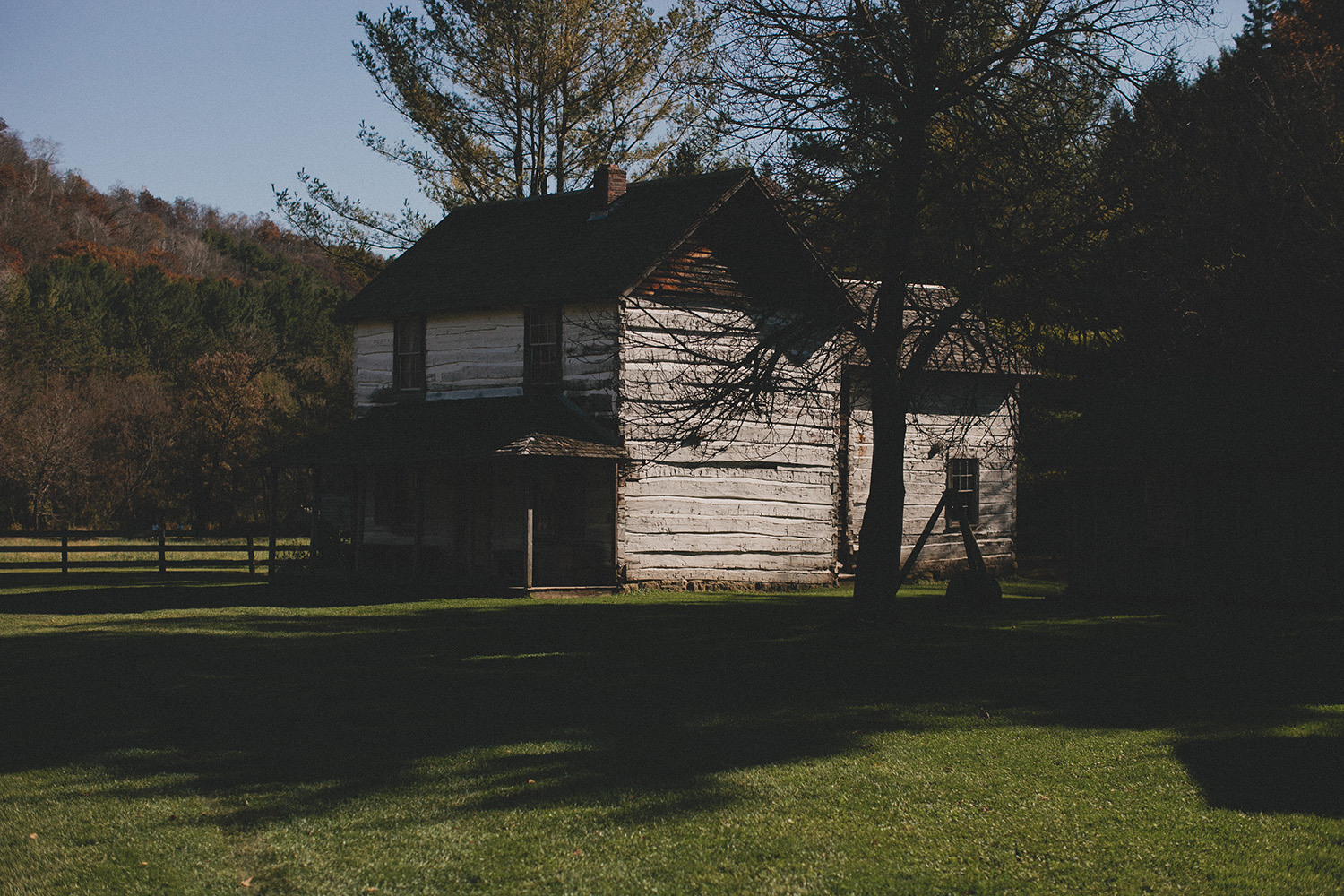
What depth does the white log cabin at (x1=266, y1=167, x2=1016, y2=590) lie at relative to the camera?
22.5 metres

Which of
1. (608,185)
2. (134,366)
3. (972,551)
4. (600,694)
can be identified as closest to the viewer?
(600,694)

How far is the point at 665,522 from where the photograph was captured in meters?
23.0

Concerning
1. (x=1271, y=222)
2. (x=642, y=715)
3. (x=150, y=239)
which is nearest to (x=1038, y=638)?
(x=642, y=715)

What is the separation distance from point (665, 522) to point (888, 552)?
7888 mm

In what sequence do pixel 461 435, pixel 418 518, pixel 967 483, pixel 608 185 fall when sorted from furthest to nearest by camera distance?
pixel 967 483 → pixel 608 185 → pixel 418 518 → pixel 461 435

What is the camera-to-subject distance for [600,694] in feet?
36.1

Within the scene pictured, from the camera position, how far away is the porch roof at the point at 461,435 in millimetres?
21266

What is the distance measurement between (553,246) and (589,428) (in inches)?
199

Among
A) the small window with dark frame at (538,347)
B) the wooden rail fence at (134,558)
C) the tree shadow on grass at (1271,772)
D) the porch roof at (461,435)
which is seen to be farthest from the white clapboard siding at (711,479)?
the tree shadow on grass at (1271,772)

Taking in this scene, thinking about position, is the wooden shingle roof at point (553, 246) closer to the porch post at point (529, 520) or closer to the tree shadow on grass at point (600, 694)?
the porch post at point (529, 520)

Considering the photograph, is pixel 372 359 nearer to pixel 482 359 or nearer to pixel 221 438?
pixel 482 359

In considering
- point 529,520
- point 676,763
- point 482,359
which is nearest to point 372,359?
point 482,359

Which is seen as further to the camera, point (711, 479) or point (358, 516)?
point (358, 516)

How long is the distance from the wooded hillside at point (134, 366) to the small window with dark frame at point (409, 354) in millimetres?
8865
